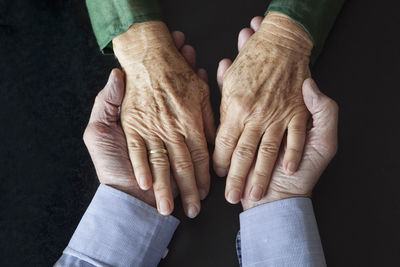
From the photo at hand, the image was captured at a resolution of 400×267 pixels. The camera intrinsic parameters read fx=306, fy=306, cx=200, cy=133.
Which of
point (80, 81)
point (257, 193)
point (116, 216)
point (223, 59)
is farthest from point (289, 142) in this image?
point (80, 81)

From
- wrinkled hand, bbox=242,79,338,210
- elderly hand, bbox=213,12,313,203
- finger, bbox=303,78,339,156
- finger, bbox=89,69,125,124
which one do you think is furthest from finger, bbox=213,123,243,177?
finger, bbox=89,69,125,124

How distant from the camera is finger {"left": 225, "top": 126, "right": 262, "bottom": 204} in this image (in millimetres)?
834

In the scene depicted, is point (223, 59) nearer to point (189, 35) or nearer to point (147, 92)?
point (189, 35)

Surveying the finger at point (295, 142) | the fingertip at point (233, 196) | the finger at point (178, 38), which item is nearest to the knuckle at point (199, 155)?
the fingertip at point (233, 196)

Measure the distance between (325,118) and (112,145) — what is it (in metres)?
0.59

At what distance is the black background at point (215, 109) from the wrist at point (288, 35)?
4.8 inches

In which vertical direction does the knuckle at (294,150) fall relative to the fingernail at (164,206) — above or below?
above

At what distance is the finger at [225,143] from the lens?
877mm

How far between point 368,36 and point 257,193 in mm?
664

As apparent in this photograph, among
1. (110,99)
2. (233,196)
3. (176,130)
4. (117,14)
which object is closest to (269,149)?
(233,196)

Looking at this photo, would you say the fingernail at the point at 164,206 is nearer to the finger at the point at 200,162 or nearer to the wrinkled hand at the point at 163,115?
the wrinkled hand at the point at 163,115

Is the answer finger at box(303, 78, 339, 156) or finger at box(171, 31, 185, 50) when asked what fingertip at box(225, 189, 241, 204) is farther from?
finger at box(171, 31, 185, 50)

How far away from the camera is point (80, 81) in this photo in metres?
1.10

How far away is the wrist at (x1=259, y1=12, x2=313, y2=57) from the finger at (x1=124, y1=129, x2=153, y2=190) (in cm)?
49
